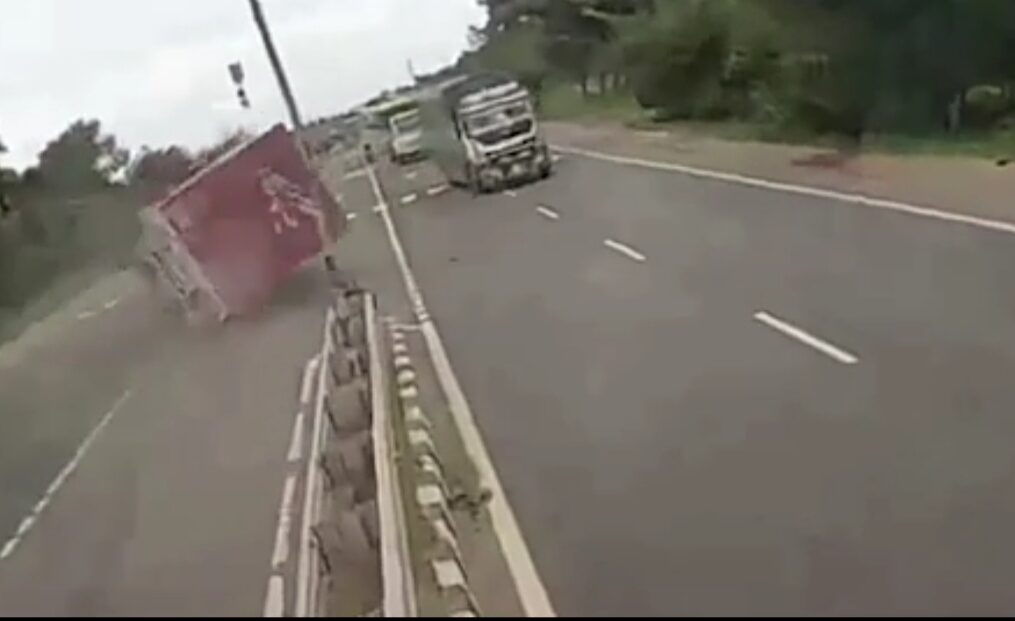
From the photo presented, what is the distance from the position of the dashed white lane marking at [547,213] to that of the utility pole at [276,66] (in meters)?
5.54

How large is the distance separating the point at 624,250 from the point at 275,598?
18358 millimetres

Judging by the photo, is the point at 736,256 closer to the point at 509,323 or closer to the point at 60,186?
the point at 509,323

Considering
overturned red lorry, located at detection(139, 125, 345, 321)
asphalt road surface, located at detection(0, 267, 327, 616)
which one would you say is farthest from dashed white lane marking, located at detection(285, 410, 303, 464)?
overturned red lorry, located at detection(139, 125, 345, 321)

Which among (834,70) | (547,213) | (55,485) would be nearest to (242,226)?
(547,213)

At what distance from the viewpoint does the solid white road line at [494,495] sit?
10.1m

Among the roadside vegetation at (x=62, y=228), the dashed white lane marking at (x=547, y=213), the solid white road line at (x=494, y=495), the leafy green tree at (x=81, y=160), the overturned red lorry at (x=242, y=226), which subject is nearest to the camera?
the solid white road line at (x=494, y=495)

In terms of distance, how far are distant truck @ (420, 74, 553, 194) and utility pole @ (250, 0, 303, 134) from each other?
43.9 feet

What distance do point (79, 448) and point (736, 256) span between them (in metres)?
9.03

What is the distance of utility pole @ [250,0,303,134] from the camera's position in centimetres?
3403

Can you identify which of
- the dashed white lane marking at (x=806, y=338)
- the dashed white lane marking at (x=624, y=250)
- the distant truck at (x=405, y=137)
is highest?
the dashed white lane marking at (x=806, y=338)

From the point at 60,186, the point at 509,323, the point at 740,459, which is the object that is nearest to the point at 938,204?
the point at 509,323

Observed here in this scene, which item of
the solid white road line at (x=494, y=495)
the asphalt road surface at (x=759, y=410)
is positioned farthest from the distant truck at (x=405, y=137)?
the solid white road line at (x=494, y=495)

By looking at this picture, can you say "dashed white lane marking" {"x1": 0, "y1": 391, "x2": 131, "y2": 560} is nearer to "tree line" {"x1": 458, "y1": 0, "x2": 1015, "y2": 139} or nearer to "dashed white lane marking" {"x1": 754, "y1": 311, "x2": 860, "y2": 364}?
"dashed white lane marking" {"x1": 754, "y1": 311, "x2": 860, "y2": 364}

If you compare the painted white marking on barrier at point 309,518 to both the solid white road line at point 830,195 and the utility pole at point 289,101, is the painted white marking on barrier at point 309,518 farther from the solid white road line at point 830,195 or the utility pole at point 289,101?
the utility pole at point 289,101
